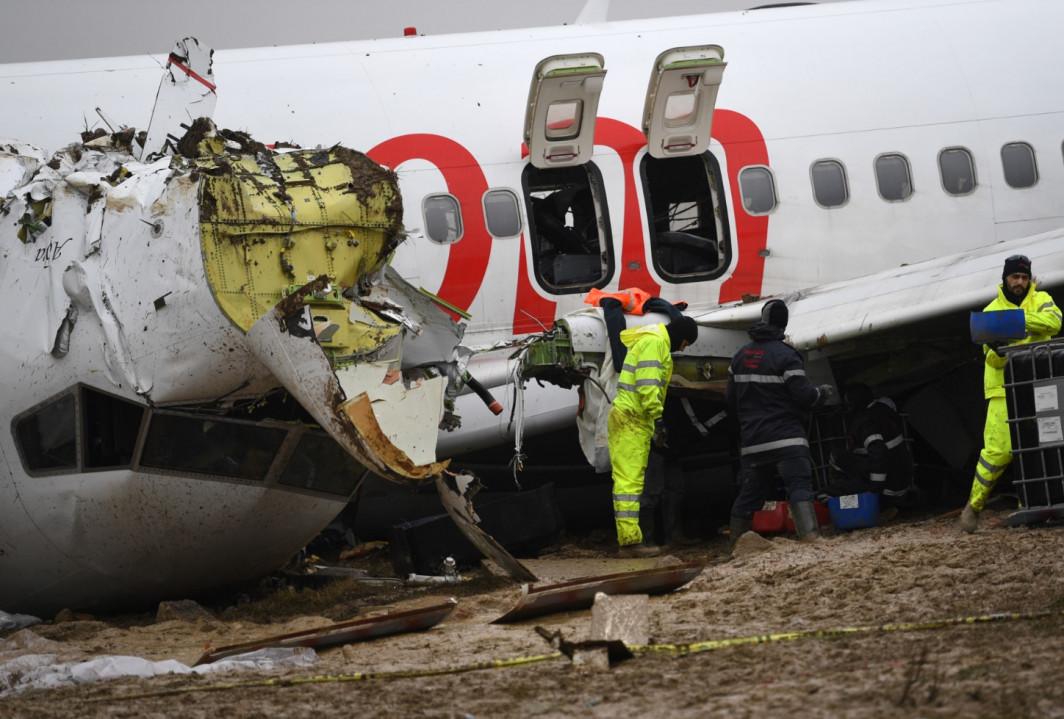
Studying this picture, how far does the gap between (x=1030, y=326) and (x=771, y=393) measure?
187 cm

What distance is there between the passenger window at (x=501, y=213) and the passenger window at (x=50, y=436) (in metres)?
4.30

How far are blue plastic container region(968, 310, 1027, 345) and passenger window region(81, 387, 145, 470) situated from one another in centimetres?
509

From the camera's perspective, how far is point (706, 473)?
1238 cm

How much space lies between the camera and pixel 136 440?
8.74m

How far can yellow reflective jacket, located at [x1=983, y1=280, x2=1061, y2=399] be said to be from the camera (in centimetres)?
939

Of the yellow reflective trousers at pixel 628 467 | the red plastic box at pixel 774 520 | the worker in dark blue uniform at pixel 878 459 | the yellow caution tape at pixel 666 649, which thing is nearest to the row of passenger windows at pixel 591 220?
the yellow reflective trousers at pixel 628 467

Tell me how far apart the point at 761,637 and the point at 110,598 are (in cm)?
458

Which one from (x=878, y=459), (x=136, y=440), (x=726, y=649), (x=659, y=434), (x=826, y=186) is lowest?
(x=726, y=649)

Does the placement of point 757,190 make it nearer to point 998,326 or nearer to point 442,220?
point 442,220

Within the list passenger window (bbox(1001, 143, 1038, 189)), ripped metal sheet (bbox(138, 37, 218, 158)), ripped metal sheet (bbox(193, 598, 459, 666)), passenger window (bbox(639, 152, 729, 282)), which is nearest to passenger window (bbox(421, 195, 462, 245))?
passenger window (bbox(639, 152, 729, 282))

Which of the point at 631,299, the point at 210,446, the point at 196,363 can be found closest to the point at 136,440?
the point at 210,446

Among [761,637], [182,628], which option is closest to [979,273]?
[761,637]

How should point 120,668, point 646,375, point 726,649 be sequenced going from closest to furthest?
point 726,649, point 120,668, point 646,375

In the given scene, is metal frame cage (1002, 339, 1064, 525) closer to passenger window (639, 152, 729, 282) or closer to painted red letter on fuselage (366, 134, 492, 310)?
passenger window (639, 152, 729, 282)
